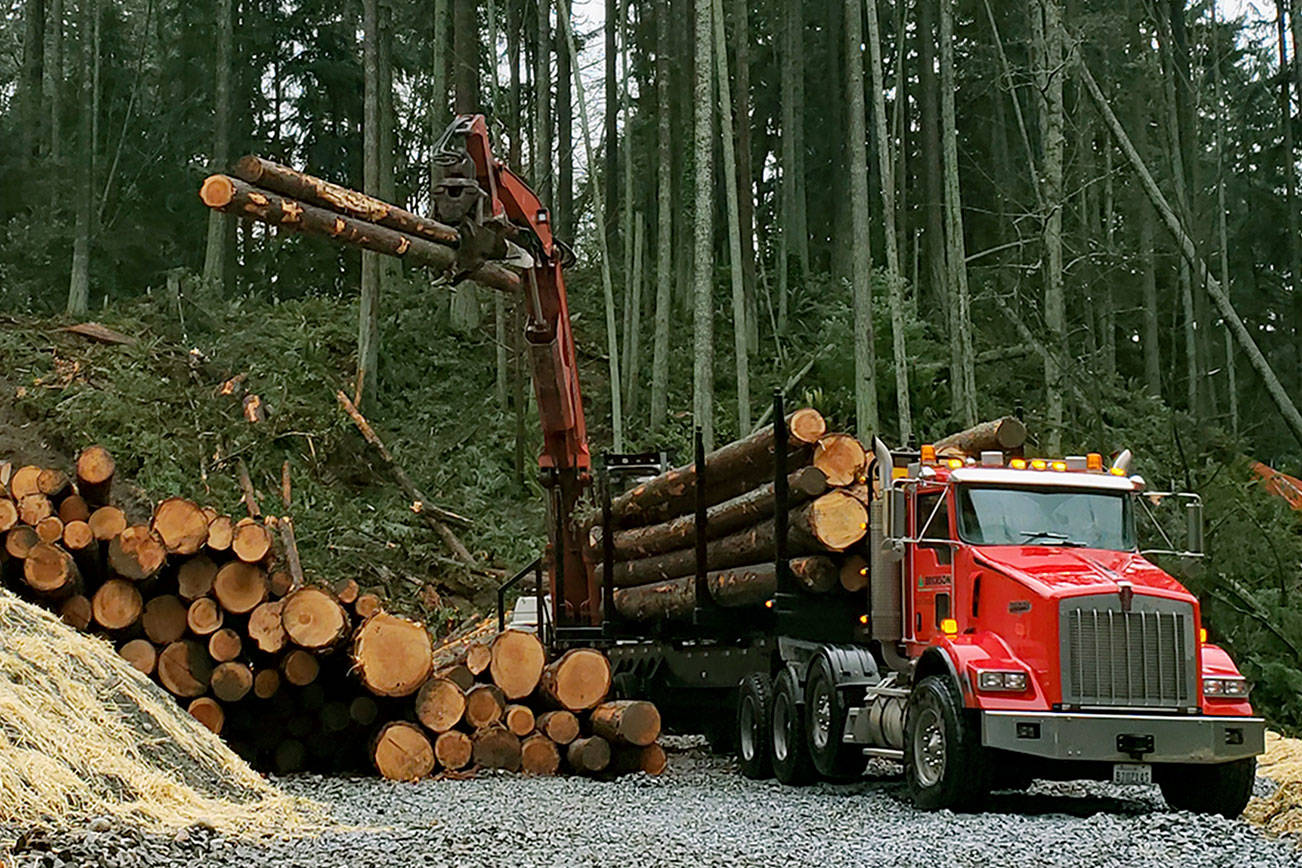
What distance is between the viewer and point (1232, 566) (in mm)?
16594

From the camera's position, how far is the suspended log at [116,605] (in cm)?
1088

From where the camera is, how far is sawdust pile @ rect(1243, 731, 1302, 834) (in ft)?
28.9

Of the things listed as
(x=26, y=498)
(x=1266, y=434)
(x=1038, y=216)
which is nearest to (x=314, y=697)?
(x=26, y=498)

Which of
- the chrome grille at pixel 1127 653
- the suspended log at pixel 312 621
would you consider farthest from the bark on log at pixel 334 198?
the chrome grille at pixel 1127 653

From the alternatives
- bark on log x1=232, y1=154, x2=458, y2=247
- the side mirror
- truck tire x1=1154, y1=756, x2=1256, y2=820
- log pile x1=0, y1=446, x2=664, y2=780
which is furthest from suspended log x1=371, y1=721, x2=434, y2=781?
the side mirror

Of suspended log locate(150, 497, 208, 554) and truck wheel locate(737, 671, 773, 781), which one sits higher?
suspended log locate(150, 497, 208, 554)

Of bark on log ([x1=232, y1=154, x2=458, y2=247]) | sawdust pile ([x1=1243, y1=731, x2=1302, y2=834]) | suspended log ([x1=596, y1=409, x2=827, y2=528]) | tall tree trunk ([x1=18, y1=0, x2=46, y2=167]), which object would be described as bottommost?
sawdust pile ([x1=1243, y1=731, x2=1302, y2=834])

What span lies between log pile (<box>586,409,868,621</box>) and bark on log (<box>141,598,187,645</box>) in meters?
4.46

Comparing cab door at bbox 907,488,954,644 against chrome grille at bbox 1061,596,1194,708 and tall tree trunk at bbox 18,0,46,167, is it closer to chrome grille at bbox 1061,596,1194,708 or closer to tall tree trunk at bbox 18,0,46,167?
chrome grille at bbox 1061,596,1194,708

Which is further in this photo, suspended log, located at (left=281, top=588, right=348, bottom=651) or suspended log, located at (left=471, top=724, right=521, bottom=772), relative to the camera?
suspended log, located at (left=471, top=724, right=521, bottom=772)

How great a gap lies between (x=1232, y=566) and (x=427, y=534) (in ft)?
37.5

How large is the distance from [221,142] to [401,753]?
892 inches

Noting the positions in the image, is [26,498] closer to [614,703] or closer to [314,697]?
[314,697]

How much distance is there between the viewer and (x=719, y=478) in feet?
44.4
